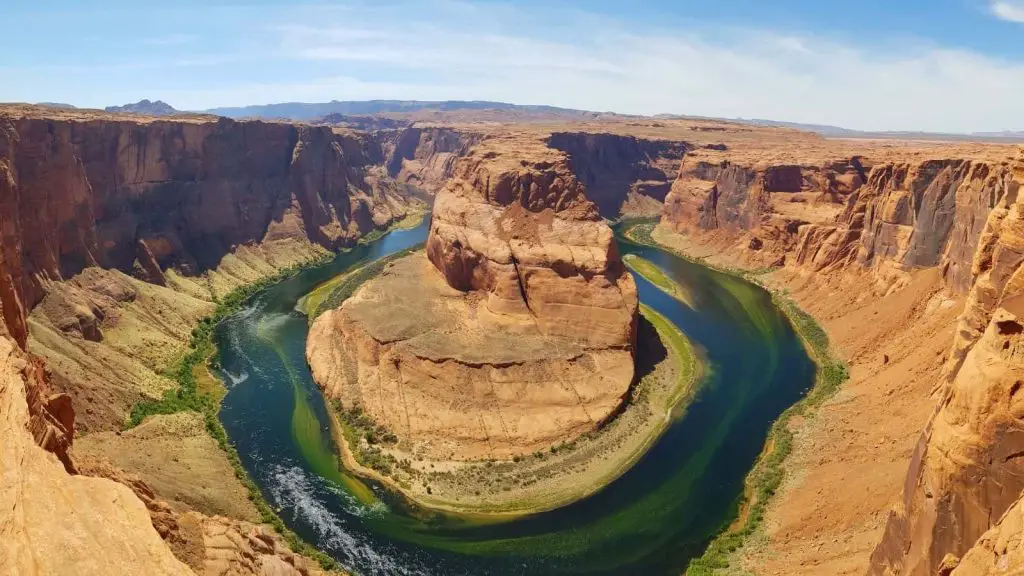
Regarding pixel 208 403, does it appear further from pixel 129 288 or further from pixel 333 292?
pixel 333 292

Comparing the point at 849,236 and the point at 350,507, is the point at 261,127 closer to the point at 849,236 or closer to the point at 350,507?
the point at 350,507

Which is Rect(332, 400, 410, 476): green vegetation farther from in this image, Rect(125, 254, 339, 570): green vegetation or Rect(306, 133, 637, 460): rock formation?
Rect(125, 254, 339, 570): green vegetation

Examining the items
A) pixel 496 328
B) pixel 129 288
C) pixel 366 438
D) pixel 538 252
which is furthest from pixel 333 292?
pixel 366 438

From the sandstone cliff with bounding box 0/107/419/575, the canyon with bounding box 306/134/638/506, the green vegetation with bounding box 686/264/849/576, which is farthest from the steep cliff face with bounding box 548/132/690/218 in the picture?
the green vegetation with bounding box 686/264/849/576

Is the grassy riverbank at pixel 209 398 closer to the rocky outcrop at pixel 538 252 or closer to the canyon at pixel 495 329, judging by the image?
the canyon at pixel 495 329

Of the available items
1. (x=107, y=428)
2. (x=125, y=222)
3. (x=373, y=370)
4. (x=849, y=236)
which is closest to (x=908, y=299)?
(x=849, y=236)

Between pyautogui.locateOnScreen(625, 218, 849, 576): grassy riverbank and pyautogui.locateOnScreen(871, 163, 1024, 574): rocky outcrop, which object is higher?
pyautogui.locateOnScreen(871, 163, 1024, 574): rocky outcrop

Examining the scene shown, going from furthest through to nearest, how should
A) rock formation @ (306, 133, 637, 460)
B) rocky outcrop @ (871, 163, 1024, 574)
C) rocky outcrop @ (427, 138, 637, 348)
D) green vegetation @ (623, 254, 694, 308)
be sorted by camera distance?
green vegetation @ (623, 254, 694, 308) → rocky outcrop @ (427, 138, 637, 348) → rock formation @ (306, 133, 637, 460) → rocky outcrop @ (871, 163, 1024, 574)
